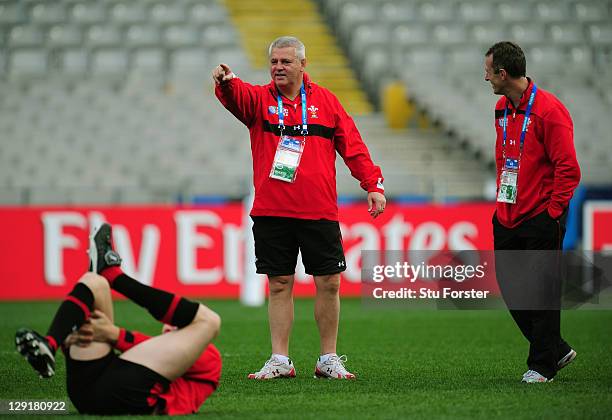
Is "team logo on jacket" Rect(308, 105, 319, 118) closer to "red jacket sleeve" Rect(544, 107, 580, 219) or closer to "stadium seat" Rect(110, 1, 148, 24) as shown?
"red jacket sleeve" Rect(544, 107, 580, 219)

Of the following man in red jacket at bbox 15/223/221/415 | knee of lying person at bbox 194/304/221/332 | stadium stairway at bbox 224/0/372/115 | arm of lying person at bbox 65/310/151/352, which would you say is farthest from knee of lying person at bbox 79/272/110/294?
stadium stairway at bbox 224/0/372/115

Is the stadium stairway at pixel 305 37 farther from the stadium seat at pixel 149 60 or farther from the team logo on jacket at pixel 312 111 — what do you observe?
the team logo on jacket at pixel 312 111

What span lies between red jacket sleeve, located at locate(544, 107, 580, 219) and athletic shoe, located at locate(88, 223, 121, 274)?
2.64 meters

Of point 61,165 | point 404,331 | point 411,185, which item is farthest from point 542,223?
point 61,165

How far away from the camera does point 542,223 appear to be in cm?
637

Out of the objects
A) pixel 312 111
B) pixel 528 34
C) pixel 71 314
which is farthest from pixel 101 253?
pixel 528 34

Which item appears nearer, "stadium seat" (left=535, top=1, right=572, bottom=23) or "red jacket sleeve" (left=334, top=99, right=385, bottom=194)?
"red jacket sleeve" (left=334, top=99, right=385, bottom=194)

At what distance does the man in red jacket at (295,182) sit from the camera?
21.7 ft

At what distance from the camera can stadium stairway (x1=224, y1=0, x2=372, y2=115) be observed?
20047mm

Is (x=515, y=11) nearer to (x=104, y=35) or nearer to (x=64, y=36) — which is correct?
(x=104, y=35)

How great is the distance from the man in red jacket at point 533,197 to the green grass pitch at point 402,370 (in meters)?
0.33

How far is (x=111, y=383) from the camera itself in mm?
5000

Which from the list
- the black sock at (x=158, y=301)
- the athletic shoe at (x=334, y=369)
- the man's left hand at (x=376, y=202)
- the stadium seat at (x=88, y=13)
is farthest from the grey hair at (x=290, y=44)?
the stadium seat at (x=88, y=13)

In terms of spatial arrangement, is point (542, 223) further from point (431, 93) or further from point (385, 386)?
point (431, 93)
